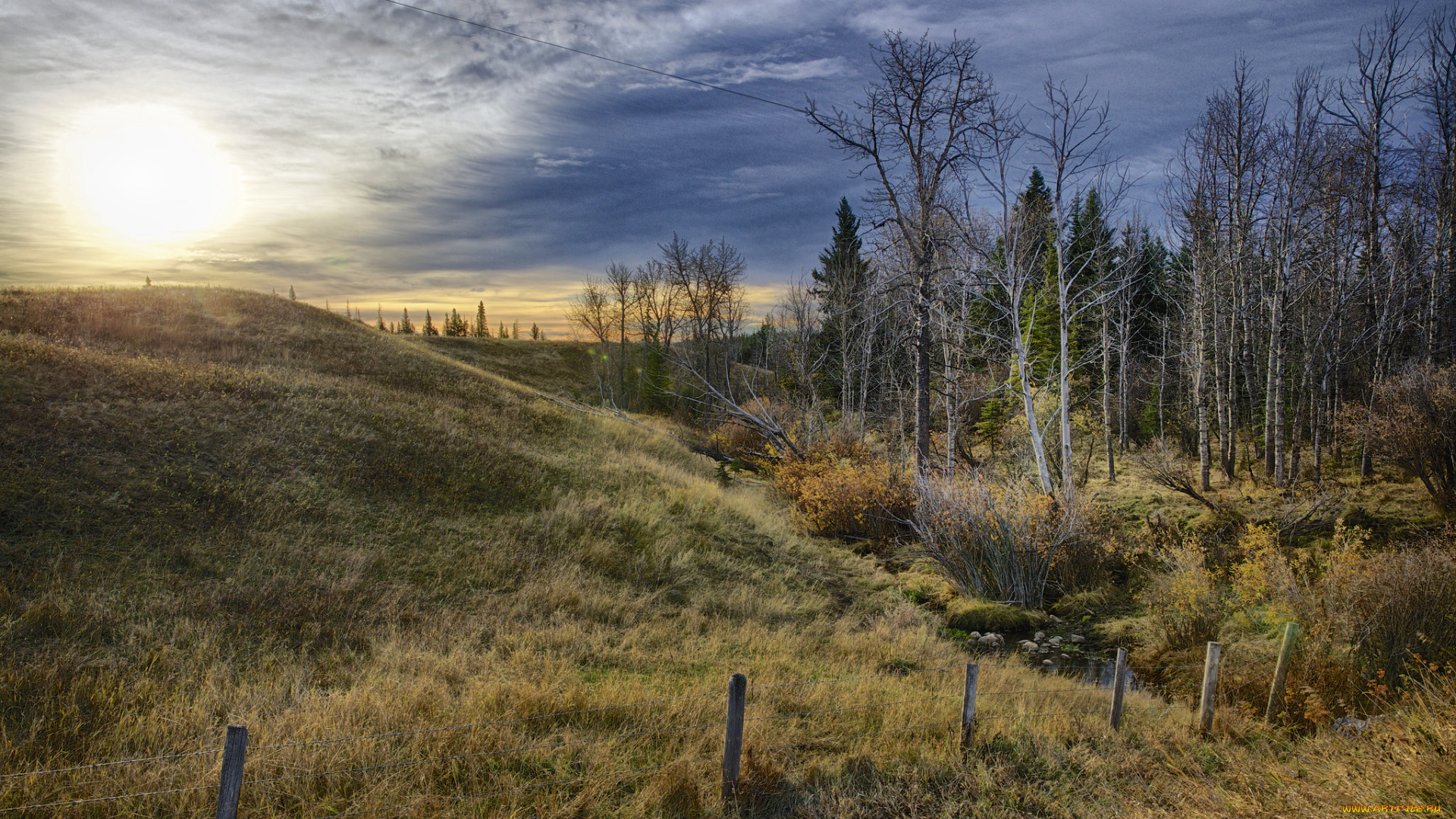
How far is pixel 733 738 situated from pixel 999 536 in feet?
33.6

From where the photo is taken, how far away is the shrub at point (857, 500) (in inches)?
717

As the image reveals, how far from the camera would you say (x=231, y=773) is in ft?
13.3

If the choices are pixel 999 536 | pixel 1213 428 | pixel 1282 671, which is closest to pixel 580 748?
pixel 1282 671

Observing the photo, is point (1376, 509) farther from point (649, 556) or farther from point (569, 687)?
point (569, 687)

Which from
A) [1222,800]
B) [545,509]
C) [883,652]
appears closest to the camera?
[1222,800]

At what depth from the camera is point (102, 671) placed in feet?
23.1

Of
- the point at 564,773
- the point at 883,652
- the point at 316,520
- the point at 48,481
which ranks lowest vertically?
the point at 883,652

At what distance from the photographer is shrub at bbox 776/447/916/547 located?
59.7 feet

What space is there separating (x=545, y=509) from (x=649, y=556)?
3.10 metres

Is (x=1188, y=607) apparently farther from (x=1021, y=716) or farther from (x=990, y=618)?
(x=1021, y=716)

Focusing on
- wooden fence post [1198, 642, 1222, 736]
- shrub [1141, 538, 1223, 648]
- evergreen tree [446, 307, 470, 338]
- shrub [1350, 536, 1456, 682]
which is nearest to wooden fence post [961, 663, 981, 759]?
wooden fence post [1198, 642, 1222, 736]

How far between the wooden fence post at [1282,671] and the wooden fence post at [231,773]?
10658 millimetres

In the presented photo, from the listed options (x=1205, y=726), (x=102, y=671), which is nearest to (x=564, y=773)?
(x=102, y=671)

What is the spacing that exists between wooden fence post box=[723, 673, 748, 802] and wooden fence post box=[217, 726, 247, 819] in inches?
133
